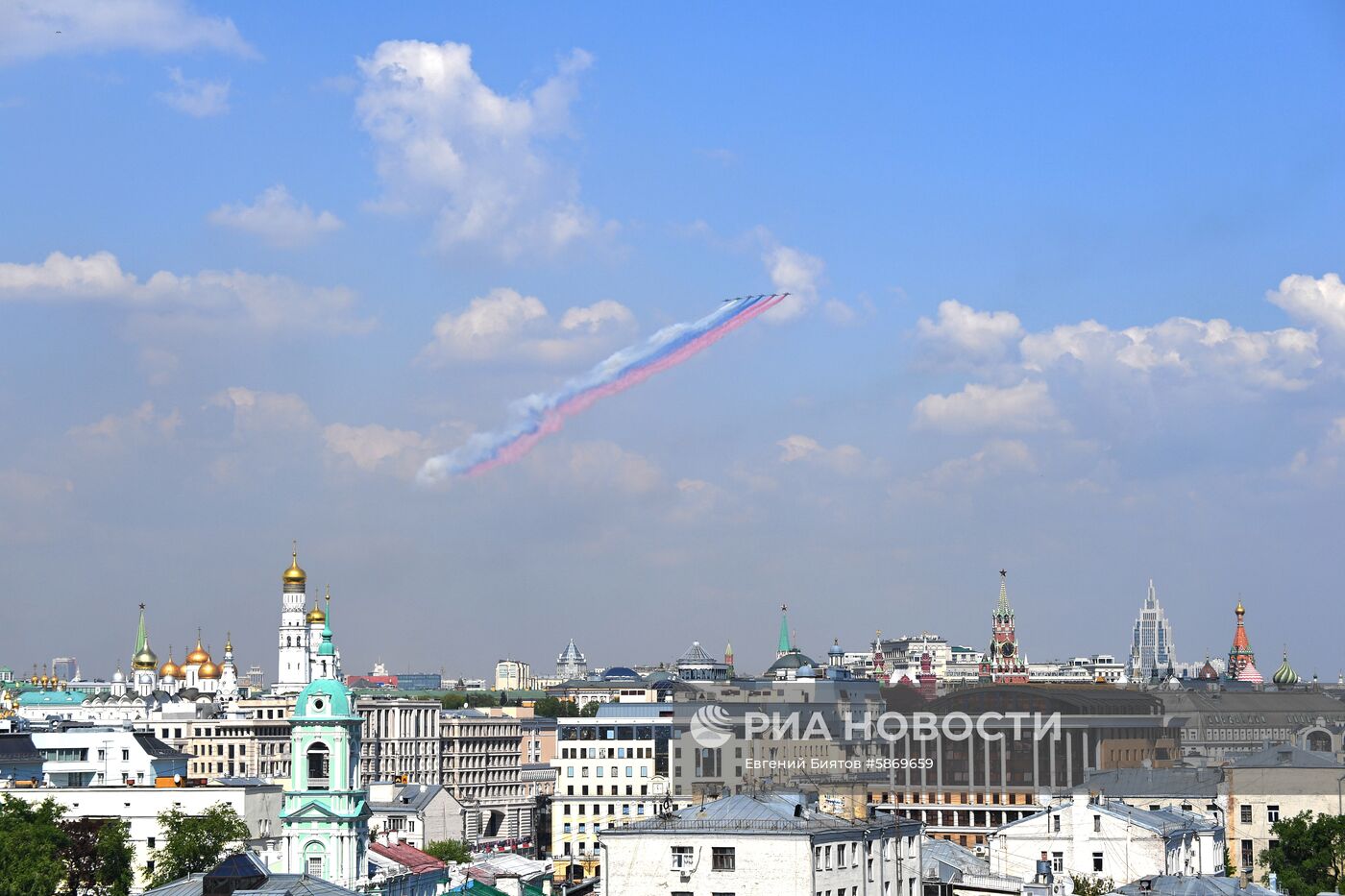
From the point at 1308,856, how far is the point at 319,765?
40.7 meters

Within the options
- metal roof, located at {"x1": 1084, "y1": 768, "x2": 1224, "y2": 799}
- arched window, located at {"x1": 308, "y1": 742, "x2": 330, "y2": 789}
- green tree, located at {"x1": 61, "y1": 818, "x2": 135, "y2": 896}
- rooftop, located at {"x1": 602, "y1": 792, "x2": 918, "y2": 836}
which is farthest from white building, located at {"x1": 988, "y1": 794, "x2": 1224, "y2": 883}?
green tree, located at {"x1": 61, "y1": 818, "x2": 135, "y2": 896}

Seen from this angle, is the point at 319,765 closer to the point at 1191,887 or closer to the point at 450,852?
the point at 450,852

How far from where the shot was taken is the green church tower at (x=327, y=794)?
297 ft

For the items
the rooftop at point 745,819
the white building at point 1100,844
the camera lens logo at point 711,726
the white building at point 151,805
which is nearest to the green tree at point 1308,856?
the white building at point 1100,844

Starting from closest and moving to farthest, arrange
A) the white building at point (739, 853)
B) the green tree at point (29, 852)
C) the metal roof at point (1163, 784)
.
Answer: the white building at point (739, 853) → the green tree at point (29, 852) → the metal roof at point (1163, 784)

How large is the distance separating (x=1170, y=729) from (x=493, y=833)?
195ft

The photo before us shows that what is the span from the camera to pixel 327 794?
9156cm

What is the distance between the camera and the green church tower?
90438 millimetres

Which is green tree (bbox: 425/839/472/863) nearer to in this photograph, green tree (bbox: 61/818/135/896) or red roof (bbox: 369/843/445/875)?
red roof (bbox: 369/843/445/875)

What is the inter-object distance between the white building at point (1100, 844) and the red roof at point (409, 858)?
24798 mm

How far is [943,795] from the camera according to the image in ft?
480

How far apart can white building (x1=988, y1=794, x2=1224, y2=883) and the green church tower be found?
25763 mm

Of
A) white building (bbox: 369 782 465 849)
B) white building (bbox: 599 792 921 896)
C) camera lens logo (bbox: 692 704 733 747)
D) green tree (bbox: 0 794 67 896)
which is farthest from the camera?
camera lens logo (bbox: 692 704 733 747)

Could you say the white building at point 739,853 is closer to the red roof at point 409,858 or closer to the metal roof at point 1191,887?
the metal roof at point 1191,887
